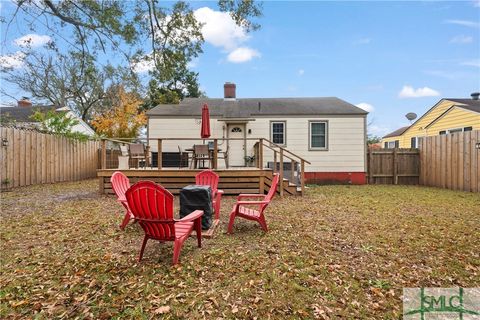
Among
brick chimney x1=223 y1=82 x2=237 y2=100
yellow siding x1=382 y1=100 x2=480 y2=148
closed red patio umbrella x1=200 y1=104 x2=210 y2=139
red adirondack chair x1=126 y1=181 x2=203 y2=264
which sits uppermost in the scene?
brick chimney x1=223 y1=82 x2=237 y2=100

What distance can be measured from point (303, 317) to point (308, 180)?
10965 mm

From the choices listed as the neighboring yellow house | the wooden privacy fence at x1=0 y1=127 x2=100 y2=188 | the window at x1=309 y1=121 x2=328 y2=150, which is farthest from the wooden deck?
the neighboring yellow house

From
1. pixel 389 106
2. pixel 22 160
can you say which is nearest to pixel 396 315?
pixel 22 160

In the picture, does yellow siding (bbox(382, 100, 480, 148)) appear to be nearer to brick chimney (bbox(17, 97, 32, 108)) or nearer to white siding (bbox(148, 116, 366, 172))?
white siding (bbox(148, 116, 366, 172))

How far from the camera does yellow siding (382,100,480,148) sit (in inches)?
556

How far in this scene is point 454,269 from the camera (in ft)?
11.2

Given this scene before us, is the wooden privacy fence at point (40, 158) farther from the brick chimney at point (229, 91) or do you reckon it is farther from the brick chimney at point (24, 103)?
the brick chimney at point (24, 103)

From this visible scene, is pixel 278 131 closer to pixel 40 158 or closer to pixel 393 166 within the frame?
pixel 393 166

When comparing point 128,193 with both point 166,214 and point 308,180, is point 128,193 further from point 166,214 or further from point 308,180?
point 308,180

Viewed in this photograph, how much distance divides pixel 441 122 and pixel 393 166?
617 centimetres

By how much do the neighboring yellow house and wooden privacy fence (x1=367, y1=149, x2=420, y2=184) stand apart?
393cm

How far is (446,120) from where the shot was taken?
15.9m

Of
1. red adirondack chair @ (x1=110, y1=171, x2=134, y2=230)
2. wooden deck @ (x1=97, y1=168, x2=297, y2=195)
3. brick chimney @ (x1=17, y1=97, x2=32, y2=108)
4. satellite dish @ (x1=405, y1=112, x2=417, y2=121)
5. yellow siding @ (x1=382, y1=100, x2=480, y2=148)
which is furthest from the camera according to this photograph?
brick chimney @ (x1=17, y1=97, x2=32, y2=108)

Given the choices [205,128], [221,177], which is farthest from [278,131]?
[205,128]
